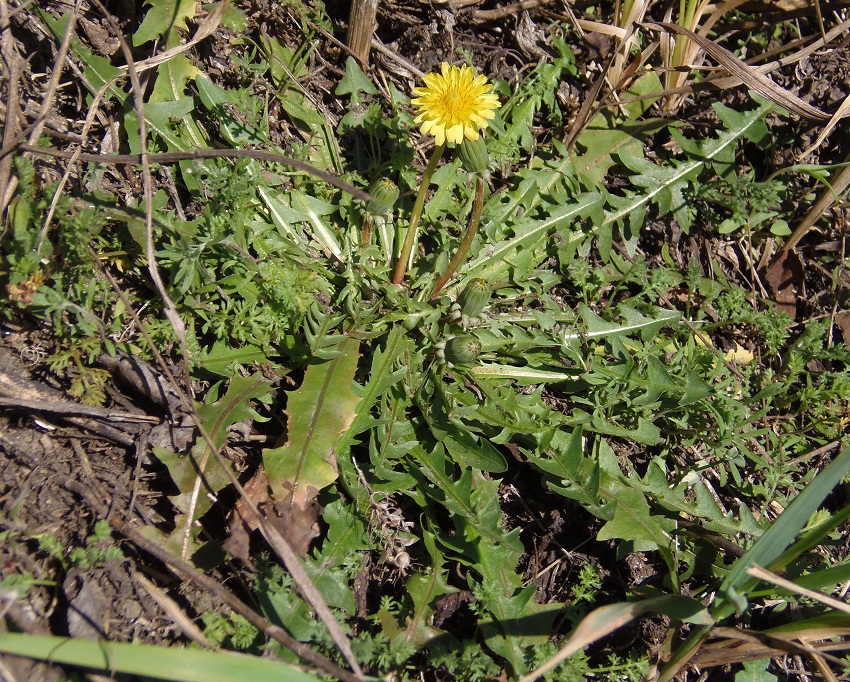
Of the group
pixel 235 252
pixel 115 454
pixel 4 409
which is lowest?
pixel 115 454

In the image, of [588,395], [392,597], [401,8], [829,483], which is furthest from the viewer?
[401,8]

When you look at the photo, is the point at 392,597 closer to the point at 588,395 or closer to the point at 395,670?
the point at 395,670

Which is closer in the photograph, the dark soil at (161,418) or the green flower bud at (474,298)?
the dark soil at (161,418)

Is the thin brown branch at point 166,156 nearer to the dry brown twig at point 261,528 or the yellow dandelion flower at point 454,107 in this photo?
the dry brown twig at point 261,528

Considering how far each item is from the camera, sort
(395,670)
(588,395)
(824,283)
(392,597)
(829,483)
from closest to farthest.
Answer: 1. (829,483)
2. (395,670)
3. (392,597)
4. (588,395)
5. (824,283)

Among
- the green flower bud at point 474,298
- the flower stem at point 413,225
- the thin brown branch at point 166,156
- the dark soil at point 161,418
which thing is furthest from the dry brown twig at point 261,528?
the green flower bud at point 474,298

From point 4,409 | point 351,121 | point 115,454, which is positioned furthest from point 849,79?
point 4,409

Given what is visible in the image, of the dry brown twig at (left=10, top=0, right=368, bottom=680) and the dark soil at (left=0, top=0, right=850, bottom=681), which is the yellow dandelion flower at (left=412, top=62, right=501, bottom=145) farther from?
the dark soil at (left=0, top=0, right=850, bottom=681)

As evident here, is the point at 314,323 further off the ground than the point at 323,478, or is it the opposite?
the point at 314,323
